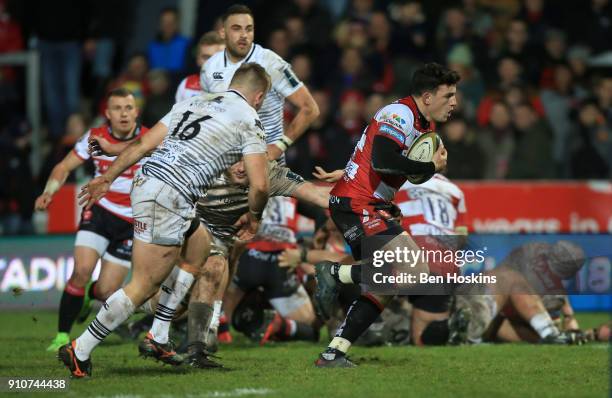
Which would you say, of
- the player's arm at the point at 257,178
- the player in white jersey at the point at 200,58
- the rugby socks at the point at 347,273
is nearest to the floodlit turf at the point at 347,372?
the rugby socks at the point at 347,273

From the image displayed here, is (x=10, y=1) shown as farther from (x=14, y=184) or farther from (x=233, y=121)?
(x=233, y=121)

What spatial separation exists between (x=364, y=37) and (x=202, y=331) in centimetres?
1014

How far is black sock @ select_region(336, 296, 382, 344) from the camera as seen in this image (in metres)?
9.55

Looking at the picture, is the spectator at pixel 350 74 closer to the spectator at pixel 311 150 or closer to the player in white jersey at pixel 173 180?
the spectator at pixel 311 150

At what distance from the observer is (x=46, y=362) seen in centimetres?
1005

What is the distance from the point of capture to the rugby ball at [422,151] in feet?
31.3

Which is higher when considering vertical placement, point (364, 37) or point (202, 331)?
point (364, 37)

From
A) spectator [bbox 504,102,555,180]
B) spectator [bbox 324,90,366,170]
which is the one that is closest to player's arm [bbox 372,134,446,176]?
spectator [bbox 324,90,366,170]

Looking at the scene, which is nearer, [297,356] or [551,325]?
[297,356]

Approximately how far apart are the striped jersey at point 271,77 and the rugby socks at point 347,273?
2067 millimetres

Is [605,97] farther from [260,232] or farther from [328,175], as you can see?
[328,175]

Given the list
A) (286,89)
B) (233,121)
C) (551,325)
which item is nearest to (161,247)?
(233,121)

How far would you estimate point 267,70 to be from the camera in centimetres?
1142

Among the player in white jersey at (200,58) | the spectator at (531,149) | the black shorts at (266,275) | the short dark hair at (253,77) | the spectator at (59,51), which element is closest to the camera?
the short dark hair at (253,77)
